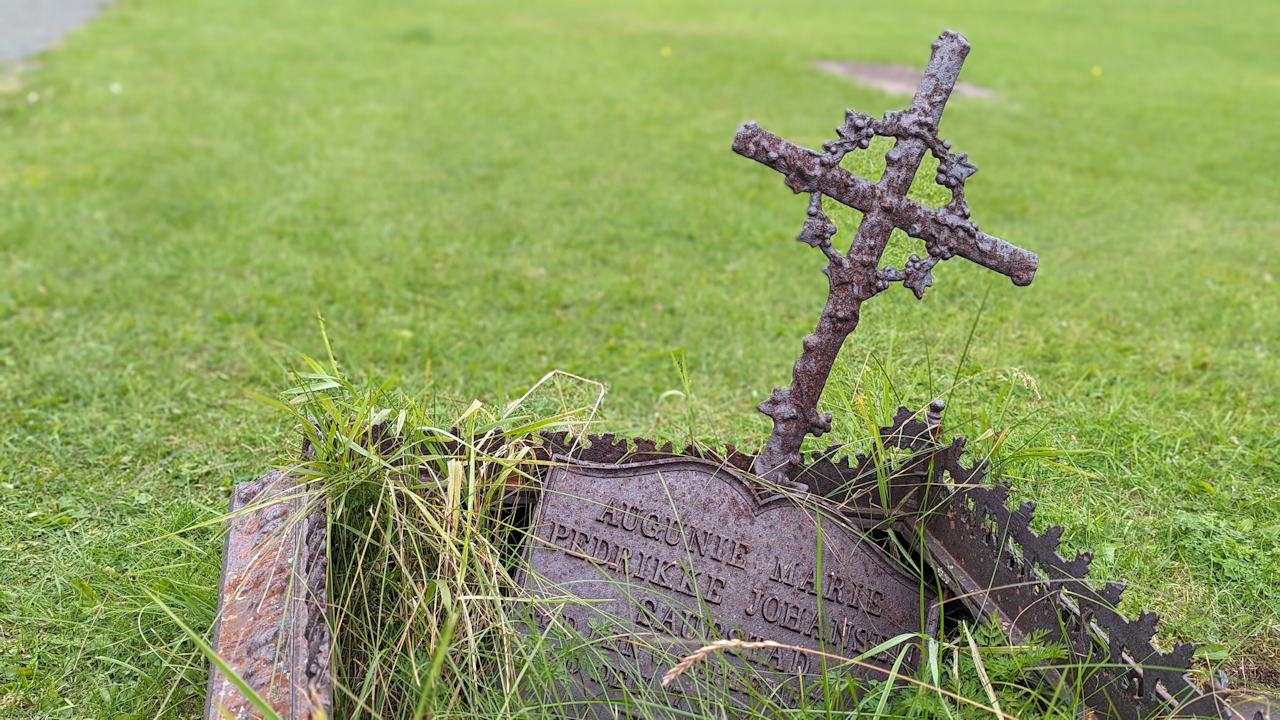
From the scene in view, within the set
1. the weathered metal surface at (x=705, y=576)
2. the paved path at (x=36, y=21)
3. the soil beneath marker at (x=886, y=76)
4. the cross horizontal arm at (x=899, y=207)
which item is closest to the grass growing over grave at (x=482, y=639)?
the weathered metal surface at (x=705, y=576)

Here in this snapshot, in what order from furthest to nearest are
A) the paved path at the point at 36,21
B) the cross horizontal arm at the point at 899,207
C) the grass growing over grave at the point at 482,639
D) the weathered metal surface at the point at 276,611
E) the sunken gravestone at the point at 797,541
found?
the paved path at the point at 36,21, the cross horizontal arm at the point at 899,207, the sunken gravestone at the point at 797,541, the grass growing over grave at the point at 482,639, the weathered metal surface at the point at 276,611

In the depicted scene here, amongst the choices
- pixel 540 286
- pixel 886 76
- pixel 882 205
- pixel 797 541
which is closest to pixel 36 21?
pixel 540 286

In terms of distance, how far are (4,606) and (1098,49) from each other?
15075 mm

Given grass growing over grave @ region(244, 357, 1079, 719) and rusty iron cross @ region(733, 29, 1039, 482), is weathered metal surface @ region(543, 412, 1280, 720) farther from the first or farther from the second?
rusty iron cross @ region(733, 29, 1039, 482)

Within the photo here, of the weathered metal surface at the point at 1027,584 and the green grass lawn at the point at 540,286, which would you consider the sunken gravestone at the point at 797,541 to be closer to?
the weathered metal surface at the point at 1027,584

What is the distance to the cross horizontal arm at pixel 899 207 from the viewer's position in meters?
2.67

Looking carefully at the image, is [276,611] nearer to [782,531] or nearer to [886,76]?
[782,531]

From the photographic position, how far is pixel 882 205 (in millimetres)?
2691

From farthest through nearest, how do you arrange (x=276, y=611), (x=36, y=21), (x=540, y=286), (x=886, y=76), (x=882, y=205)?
1. (x=36, y=21)
2. (x=886, y=76)
3. (x=540, y=286)
4. (x=882, y=205)
5. (x=276, y=611)

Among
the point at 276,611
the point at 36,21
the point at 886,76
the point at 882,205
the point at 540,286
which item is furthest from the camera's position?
the point at 36,21

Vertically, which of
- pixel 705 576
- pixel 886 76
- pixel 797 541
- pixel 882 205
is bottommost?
pixel 705 576

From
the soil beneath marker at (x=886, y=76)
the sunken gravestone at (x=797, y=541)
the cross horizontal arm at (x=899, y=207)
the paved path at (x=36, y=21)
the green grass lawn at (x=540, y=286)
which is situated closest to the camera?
the sunken gravestone at (x=797, y=541)

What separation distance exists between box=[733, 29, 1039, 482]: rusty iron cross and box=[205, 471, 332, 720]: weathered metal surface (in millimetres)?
1351

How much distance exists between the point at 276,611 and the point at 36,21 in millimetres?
13082
